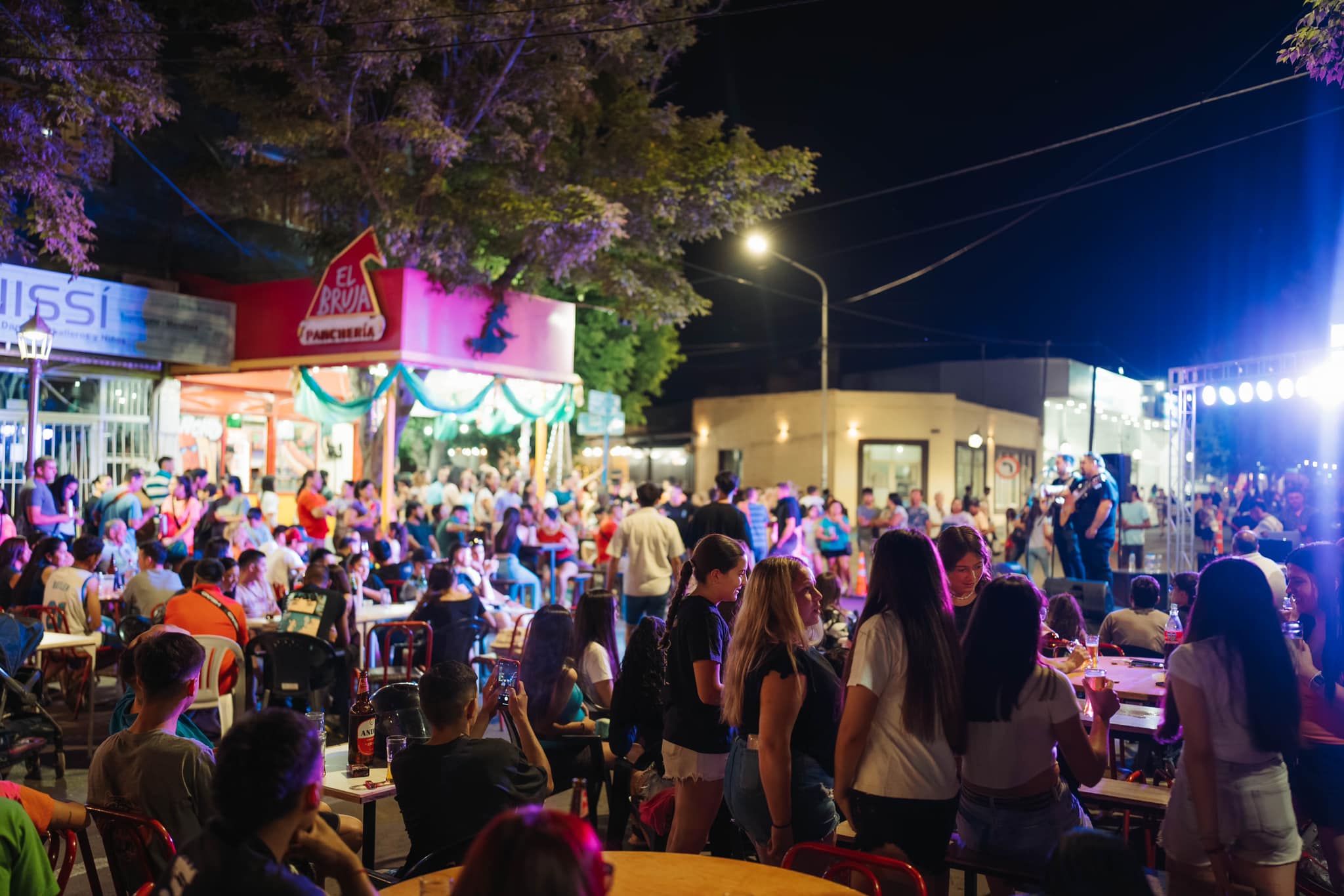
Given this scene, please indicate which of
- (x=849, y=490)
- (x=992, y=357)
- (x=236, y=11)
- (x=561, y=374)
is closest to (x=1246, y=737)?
(x=561, y=374)

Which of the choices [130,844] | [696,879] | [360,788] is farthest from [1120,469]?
[130,844]

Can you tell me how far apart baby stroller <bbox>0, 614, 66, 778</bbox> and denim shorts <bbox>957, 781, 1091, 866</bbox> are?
18.6 feet

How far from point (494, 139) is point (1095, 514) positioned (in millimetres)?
10845

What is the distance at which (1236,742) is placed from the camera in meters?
3.22

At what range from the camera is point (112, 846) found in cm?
326

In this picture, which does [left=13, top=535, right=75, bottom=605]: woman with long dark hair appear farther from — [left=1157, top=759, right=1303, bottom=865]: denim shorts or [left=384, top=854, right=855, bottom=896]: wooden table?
[left=1157, top=759, right=1303, bottom=865]: denim shorts

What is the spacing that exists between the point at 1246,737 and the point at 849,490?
27.8 meters

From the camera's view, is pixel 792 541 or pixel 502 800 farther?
pixel 792 541

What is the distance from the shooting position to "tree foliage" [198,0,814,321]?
15.2m

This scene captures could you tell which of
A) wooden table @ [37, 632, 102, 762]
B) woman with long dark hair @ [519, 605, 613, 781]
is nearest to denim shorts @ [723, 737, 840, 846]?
woman with long dark hair @ [519, 605, 613, 781]

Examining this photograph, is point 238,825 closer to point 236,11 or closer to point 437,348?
point 437,348

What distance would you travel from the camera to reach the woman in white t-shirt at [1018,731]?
321cm

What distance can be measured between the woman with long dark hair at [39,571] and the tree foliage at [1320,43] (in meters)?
10.1

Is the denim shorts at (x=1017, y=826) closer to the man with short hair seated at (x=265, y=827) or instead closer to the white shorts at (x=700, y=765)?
the white shorts at (x=700, y=765)
